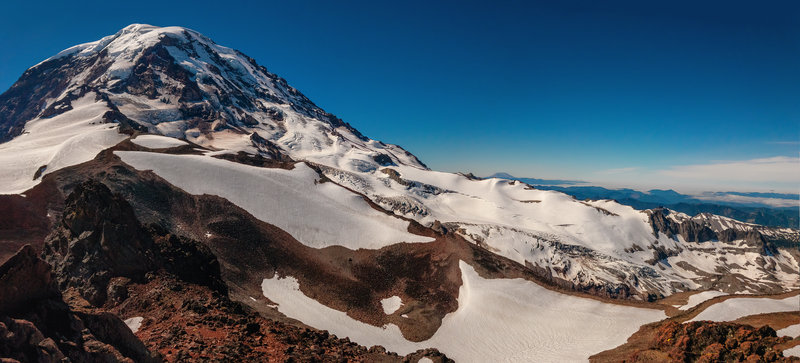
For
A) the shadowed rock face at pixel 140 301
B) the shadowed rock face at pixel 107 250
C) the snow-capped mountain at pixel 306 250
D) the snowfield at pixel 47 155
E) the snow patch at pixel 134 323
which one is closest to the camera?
the shadowed rock face at pixel 140 301

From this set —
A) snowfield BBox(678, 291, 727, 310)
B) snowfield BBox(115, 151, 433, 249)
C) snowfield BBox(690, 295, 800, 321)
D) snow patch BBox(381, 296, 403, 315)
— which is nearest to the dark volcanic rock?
snowfield BBox(115, 151, 433, 249)

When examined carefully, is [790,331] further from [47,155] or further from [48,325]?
[47,155]

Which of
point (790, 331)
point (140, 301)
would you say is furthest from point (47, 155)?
point (790, 331)

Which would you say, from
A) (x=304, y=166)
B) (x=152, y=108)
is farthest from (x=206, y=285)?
(x=152, y=108)

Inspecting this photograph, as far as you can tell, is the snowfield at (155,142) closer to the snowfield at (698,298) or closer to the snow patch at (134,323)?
the snow patch at (134,323)

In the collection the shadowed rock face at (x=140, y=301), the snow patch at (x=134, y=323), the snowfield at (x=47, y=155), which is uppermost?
the snowfield at (x=47, y=155)

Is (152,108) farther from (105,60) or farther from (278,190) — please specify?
(278,190)

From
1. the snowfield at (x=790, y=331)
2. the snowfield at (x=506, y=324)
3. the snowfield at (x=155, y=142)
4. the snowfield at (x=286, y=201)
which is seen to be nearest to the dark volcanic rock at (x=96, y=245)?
the snowfield at (x=506, y=324)
